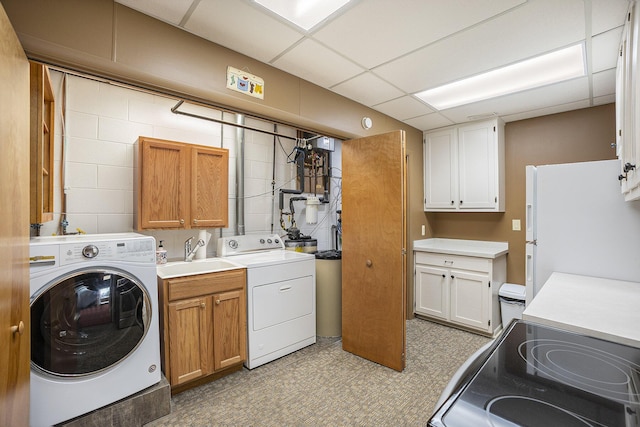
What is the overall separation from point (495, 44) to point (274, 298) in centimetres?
249

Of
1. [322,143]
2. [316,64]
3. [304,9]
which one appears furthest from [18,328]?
[322,143]

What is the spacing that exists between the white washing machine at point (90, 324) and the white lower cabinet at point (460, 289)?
9.37ft

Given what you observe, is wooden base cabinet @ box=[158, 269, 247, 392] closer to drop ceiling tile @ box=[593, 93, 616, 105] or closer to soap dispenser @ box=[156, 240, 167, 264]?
soap dispenser @ box=[156, 240, 167, 264]

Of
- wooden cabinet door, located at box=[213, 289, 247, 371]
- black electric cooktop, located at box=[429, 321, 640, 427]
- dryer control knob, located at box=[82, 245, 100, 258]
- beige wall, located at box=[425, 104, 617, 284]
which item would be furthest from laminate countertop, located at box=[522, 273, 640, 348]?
dryer control knob, located at box=[82, 245, 100, 258]

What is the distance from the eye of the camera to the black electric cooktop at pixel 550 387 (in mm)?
652

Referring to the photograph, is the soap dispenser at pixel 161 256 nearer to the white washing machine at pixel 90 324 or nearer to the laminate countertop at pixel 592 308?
the white washing machine at pixel 90 324

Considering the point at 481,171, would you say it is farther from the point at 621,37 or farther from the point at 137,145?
the point at 137,145

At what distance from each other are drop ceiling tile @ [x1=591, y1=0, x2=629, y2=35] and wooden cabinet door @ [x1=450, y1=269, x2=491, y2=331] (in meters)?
2.21

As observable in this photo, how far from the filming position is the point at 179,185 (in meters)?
2.47

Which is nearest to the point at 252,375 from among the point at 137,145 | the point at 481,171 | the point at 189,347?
the point at 189,347

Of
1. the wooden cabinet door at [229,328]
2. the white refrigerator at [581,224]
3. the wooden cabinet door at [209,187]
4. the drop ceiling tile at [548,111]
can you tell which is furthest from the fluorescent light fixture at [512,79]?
the wooden cabinet door at [229,328]

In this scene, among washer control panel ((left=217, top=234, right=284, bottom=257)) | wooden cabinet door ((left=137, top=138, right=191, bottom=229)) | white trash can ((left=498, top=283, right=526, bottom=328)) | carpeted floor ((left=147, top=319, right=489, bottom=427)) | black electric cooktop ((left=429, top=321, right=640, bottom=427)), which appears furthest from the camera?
white trash can ((left=498, top=283, right=526, bottom=328))

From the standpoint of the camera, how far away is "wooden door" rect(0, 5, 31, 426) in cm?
94

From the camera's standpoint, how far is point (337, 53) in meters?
2.01
